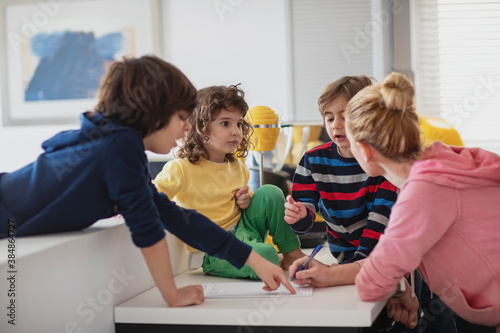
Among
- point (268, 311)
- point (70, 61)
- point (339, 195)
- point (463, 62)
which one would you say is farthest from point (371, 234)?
point (70, 61)

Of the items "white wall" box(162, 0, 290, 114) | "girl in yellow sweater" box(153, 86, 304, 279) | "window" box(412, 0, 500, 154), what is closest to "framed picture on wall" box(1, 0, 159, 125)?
"white wall" box(162, 0, 290, 114)

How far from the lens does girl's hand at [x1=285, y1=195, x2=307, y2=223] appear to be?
1.41 metres

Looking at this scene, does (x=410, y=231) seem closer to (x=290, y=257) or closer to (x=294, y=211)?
(x=294, y=211)

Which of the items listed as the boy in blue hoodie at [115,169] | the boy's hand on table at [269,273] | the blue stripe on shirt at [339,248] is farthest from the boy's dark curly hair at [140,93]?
the blue stripe on shirt at [339,248]

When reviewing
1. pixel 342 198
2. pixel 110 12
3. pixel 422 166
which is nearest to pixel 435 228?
pixel 422 166

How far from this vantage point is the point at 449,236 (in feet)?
3.55

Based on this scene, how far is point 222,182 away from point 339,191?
1.02 feet

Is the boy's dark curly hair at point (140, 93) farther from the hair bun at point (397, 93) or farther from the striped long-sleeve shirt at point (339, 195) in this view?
the striped long-sleeve shirt at point (339, 195)

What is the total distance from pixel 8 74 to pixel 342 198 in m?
3.33

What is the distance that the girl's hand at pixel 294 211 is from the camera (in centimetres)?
141

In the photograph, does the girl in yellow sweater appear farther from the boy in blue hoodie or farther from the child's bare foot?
the boy in blue hoodie

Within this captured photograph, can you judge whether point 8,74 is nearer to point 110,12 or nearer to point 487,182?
point 110,12

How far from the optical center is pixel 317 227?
2.02 m

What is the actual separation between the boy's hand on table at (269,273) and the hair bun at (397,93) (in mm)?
386
